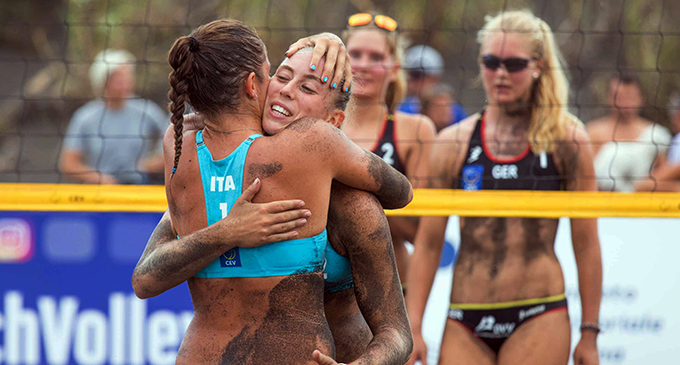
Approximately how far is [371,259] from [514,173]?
7.36 feet

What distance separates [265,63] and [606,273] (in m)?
2.66

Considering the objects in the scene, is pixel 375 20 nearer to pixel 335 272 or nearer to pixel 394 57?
pixel 394 57

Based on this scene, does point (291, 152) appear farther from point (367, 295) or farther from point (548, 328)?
point (548, 328)

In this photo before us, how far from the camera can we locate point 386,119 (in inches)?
165

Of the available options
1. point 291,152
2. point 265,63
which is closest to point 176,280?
point 291,152

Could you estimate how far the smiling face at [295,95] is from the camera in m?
1.91

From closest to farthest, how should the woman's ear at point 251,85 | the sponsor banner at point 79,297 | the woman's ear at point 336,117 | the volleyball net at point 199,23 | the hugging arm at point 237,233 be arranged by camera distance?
the hugging arm at point 237,233 < the woman's ear at point 251,85 < the woman's ear at point 336,117 < the sponsor banner at point 79,297 < the volleyball net at point 199,23

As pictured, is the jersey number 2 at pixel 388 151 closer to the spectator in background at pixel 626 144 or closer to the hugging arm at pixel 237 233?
the spectator in background at pixel 626 144

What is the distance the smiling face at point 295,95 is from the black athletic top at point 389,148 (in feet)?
6.68

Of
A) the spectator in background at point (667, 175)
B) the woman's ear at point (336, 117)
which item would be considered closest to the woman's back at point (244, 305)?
the woman's ear at point (336, 117)

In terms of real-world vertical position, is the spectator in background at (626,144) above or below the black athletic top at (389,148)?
below

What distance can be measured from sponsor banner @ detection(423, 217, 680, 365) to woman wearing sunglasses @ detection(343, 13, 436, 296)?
0.85 meters

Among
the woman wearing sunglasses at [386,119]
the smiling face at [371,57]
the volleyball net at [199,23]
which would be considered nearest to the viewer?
the woman wearing sunglasses at [386,119]

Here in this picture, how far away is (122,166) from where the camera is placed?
180 inches
